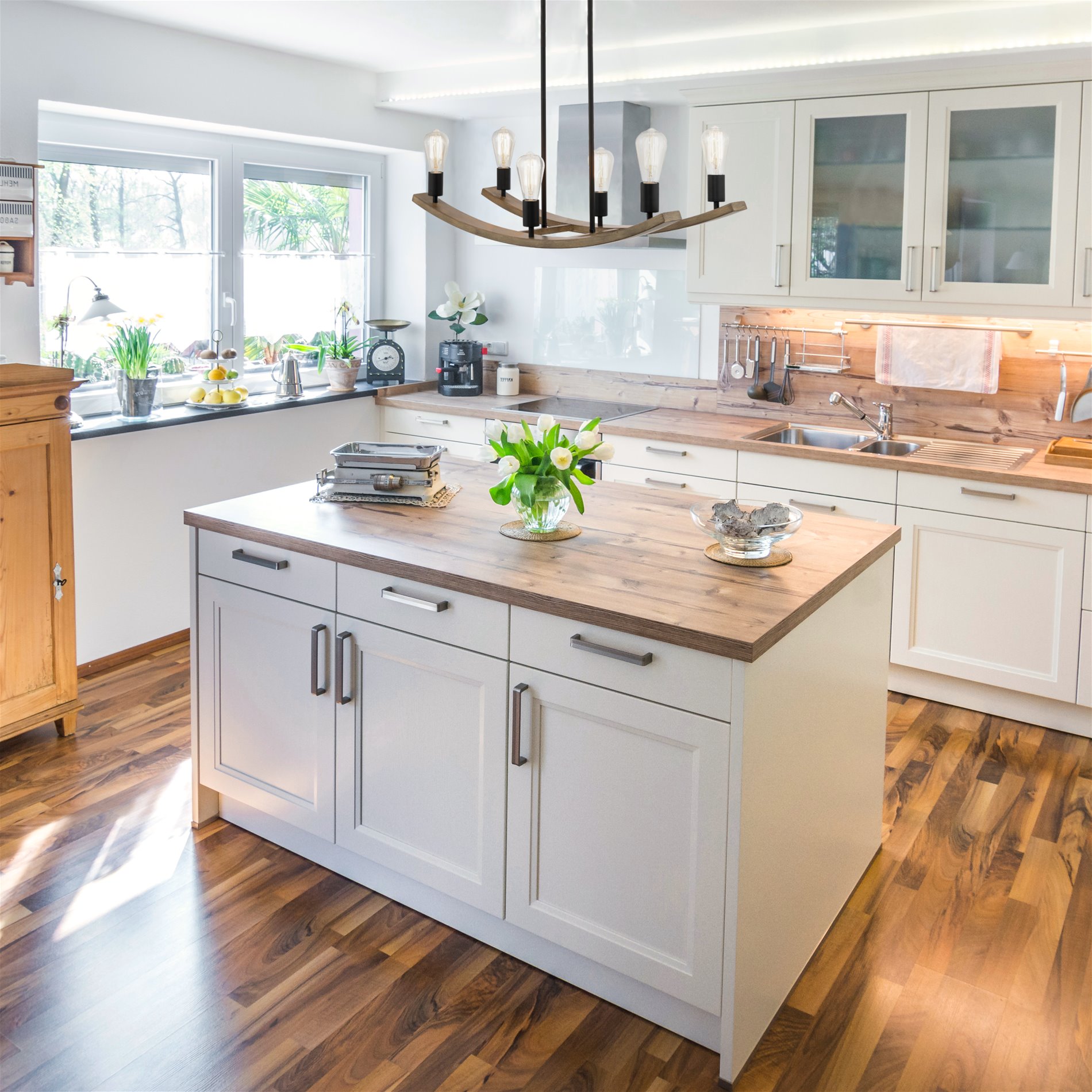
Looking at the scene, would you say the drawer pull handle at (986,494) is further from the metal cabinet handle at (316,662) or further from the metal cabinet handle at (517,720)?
the metal cabinet handle at (316,662)

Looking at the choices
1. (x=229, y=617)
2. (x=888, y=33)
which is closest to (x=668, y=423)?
(x=888, y=33)

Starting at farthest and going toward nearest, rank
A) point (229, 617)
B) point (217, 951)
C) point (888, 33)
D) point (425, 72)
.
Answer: point (425, 72) < point (888, 33) < point (229, 617) < point (217, 951)

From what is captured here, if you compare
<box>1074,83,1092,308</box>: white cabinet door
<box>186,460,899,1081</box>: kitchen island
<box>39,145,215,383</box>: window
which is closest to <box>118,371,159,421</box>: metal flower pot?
<box>39,145,215,383</box>: window

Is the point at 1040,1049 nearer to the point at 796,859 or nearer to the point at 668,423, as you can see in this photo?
the point at 796,859

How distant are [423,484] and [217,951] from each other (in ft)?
4.12

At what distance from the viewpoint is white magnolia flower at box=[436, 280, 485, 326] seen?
5.31 metres

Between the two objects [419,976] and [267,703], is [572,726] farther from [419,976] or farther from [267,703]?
[267,703]

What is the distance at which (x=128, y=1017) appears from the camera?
2.22m

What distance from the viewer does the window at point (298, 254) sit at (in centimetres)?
488

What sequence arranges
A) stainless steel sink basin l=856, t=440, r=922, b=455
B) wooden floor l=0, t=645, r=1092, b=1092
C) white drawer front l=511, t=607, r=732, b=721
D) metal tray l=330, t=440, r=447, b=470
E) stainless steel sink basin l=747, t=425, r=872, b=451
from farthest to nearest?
stainless steel sink basin l=747, t=425, r=872, b=451 → stainless steel sink basin l=856, t=440, r=922, b=455 → metal tray l=330, t=440, r=447, b=470 → wooden floor l=0, t=645, r=1092, b=1092 → white drawer front l=511, t=607, r=732, b=721

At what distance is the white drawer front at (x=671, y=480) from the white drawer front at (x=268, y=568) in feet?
6.00

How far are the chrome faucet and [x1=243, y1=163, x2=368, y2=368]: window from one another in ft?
8.38

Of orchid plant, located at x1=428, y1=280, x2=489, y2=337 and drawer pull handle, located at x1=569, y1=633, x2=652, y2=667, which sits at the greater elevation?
orchid plant, located at x1=428, y1=280, x2=489, y2=337

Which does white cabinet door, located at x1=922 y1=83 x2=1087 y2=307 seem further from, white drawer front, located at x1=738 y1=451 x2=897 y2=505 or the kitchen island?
the kitchen island
